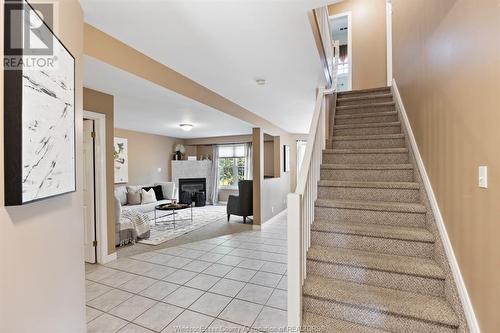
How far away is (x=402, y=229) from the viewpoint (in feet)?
6.77

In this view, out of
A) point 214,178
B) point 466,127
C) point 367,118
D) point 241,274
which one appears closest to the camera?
point 466,127

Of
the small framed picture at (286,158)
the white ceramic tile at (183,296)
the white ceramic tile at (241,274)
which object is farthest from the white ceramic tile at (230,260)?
the small framed picture at (286,158)

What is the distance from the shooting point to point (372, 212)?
2.24 m

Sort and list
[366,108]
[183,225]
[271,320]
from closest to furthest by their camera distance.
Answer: [271,320], [366,108], [183,225]

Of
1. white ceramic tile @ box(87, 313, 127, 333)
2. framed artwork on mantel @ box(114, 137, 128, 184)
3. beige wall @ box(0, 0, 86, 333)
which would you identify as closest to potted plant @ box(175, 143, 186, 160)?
framed artwork on mantel @ box(114, 137, 128, 184)

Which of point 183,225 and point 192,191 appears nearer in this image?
point 183,225

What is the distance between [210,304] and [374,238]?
5.28ft

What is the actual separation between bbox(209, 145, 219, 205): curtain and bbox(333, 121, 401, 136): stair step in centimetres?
574

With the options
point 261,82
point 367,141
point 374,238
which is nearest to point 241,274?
point 374,238

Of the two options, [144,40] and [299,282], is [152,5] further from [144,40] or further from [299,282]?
[299,282]

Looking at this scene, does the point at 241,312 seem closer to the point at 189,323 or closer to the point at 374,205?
the point at 189,323

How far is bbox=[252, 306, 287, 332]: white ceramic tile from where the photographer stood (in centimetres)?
198

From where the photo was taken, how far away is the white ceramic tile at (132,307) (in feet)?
7.11

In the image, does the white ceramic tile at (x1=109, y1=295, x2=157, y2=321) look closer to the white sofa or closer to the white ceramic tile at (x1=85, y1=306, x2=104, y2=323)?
the white ceramic tile at (x1=85, y1=306, x2=104, y2=323)
